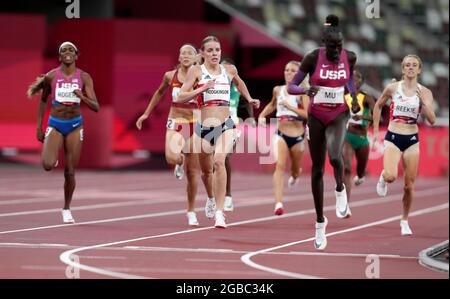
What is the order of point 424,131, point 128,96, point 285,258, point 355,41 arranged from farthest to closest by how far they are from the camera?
1. point 355,41
2. point 128,96
3. point 424,131
4. point 285,258

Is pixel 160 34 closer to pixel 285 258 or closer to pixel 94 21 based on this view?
pixel 94 21

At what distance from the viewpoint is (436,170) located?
112ft

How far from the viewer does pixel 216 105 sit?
618 inches

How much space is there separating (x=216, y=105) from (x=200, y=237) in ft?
5.91

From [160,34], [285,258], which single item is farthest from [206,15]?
[285,258]

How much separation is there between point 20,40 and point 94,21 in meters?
2.72

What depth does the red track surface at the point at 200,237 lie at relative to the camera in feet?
37.5

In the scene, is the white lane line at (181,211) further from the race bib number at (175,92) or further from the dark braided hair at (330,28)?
the dark braided hair at (330,28)

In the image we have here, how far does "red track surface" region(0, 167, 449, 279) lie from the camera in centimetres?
1142

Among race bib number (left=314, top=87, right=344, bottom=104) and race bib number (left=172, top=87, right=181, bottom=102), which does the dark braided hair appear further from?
race bib number (left=172, top=87, right=181, bottom=102)

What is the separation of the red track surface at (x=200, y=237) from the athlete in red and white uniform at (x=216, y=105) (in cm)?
88

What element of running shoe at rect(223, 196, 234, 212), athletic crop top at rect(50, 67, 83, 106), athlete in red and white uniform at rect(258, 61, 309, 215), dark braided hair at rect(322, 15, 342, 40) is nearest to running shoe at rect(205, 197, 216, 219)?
athlete in red and white uniform at rect(258, 61, 309, 215)

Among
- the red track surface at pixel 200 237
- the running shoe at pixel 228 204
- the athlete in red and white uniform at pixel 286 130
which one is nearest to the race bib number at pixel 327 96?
the red track surface at pixel 200 237

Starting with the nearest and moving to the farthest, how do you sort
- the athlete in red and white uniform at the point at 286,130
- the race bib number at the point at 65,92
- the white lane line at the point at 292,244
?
the white lane line at the point at 292,244, the race bib number at the point at 65,92, the athlete in red and white uniform at the point at 286,130
